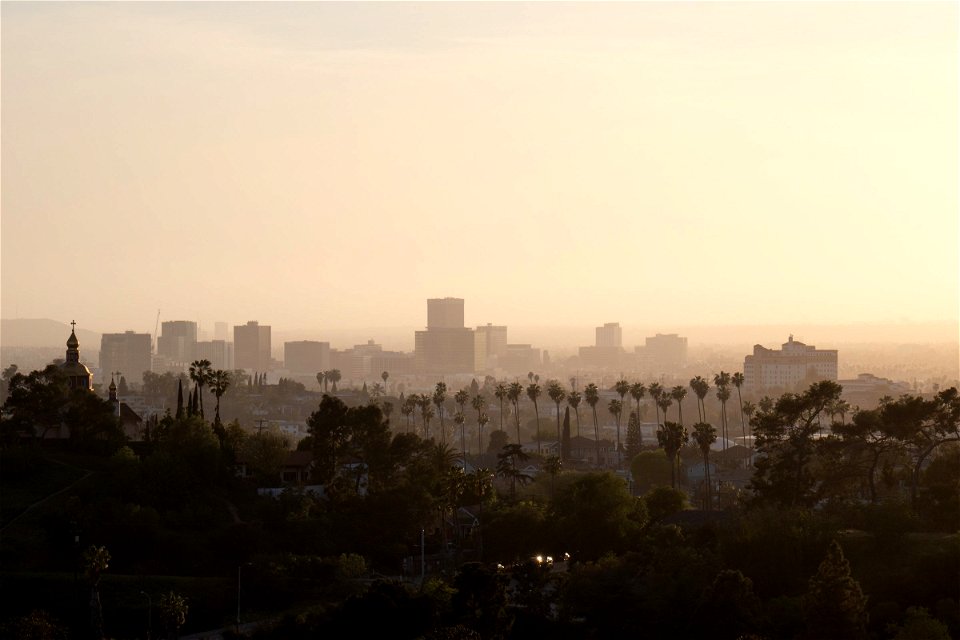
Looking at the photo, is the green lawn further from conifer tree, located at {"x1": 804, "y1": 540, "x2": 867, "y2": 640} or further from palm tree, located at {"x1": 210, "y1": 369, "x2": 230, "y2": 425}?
conifer tree, located at {"x1": 804, "y1": 540, "x2": 867, "y2": 640}

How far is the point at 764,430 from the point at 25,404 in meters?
38.4

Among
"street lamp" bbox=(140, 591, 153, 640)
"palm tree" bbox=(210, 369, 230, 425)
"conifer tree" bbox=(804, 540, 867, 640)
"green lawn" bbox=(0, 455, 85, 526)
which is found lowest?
"street lamp" bbox=(140, 591, 153, 640)

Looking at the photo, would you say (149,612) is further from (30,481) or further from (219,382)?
(219,382)

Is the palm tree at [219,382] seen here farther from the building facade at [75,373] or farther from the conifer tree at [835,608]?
the conifer tree at [835,608]

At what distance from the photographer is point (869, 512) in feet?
214

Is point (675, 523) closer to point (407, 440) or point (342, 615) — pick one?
point (407, 440)

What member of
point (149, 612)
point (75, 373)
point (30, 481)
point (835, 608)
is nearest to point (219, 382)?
point (75, 373)

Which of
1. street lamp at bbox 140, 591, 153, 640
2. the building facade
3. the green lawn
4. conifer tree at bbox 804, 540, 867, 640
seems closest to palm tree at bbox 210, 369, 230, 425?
the building facade

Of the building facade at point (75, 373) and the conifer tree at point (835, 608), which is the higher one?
the building facade at point (75, 373)

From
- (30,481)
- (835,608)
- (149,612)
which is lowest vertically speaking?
(149,612)

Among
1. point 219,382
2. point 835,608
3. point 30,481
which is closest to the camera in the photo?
point 835,608

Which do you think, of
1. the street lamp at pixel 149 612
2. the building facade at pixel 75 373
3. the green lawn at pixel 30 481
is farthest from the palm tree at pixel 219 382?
the street lamp at pixel 149 612

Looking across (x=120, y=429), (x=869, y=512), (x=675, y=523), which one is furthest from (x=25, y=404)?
(x=869, y=512)

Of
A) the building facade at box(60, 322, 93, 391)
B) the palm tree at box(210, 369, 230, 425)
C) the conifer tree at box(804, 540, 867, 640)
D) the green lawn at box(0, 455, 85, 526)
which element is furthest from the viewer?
the building facade at box(60, 322, 93, 391)
